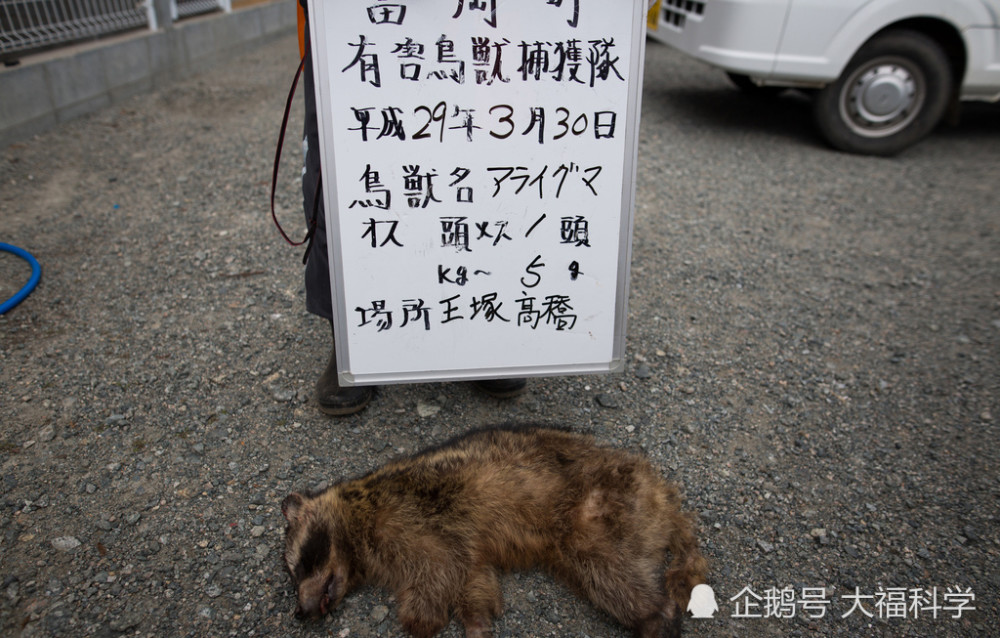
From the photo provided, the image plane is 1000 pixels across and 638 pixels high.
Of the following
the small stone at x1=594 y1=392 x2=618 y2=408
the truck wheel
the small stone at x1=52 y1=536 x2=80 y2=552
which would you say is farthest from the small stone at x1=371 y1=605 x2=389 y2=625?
the truck wheel

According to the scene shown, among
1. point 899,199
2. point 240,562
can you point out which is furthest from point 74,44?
point 899,199

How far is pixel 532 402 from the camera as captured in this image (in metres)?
3.16

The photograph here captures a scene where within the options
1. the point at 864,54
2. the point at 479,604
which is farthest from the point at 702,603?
the point at 864,54

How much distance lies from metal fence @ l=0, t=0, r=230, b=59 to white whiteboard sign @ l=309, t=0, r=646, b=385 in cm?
428

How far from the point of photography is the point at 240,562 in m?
2.36

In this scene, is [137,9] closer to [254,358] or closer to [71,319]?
[71,319]

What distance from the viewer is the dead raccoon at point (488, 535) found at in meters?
2.24

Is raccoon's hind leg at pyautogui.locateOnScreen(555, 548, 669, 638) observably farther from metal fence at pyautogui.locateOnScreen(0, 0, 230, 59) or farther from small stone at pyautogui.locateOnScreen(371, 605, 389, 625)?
metal fence at pyautogui.locateOnScreen(0, 0, 230, 59)

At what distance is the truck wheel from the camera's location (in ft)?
18.6

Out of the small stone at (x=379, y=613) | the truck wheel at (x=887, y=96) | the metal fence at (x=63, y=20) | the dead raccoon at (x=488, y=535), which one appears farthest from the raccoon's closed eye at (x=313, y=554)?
the truck wheel at (x=887, y=96)

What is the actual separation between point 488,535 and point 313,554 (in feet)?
1.95

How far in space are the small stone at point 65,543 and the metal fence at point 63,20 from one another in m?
4.27

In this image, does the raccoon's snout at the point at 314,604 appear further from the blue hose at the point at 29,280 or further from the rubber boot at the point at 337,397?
the blue hose at the point at 29,280

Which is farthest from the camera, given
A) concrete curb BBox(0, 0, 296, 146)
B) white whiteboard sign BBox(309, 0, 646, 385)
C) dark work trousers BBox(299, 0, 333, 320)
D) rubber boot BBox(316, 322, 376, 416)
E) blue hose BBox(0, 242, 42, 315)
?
concrete curb BBox(0, 0, 296, 146)
